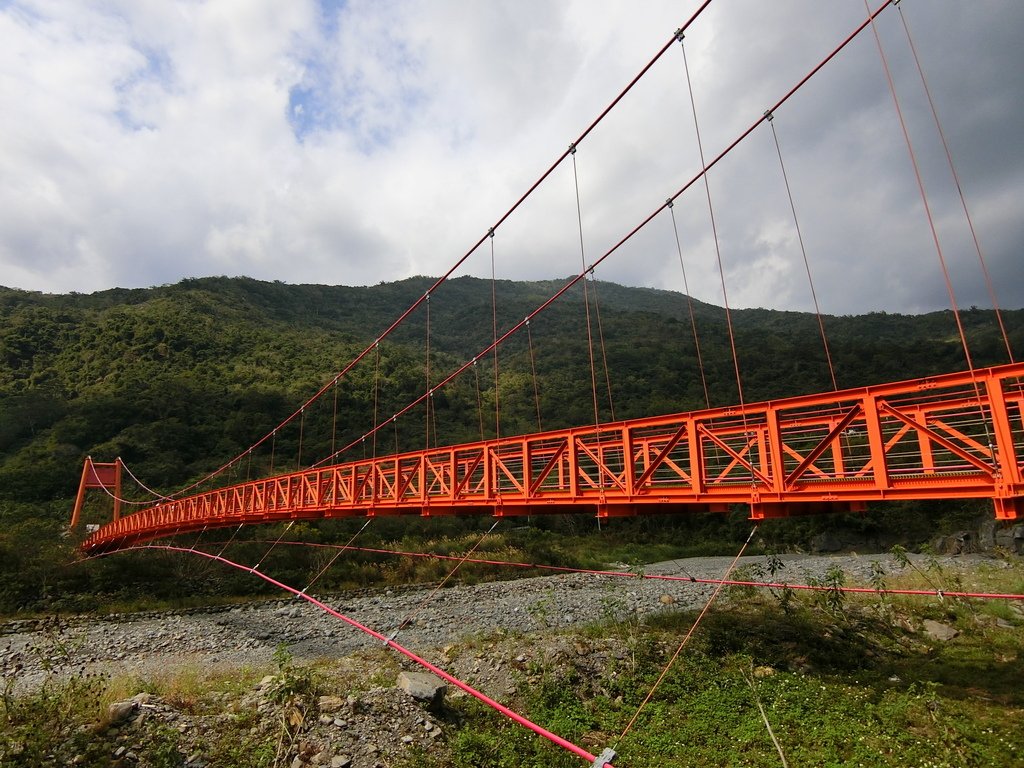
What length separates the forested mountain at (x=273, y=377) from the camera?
38.2 meters

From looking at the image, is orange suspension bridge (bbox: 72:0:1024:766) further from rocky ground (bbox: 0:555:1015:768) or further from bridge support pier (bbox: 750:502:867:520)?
rocky ground (bbox: 0:555:1015:768)

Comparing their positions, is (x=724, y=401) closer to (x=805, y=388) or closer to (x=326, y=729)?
(x=805, y=388)

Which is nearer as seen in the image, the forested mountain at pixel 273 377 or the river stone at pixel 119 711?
the river stone at pixel 119 711

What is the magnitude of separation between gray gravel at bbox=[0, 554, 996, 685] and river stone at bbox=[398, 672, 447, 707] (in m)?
4.58

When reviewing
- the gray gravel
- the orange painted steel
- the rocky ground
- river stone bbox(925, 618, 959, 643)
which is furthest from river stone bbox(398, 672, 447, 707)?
river stone bbox(925, 618, 959, 643)

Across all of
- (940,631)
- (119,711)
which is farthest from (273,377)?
(940,631)

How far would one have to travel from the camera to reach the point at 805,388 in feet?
132

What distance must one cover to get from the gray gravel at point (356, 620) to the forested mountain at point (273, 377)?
23.3ft

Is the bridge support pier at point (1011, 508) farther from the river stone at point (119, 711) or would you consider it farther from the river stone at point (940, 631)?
the river stone at point (119, 711)

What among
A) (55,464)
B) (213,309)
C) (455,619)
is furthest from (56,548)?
(213,309)

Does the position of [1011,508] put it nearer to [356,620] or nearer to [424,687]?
[424,687]

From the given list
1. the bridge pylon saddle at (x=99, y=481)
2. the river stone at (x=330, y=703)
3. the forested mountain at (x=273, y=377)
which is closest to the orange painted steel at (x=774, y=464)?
the river stone at (x=330, y=703)

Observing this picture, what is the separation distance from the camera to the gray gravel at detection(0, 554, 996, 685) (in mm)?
13922

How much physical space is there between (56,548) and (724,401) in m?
38.9
